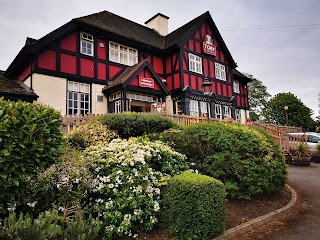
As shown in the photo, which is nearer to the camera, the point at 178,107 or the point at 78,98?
the point at 78,98

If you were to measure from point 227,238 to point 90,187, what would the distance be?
2435 mm

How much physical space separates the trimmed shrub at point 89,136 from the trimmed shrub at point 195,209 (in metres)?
3.13

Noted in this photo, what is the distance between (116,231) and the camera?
3479 mm

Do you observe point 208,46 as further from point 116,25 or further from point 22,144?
point 22,144

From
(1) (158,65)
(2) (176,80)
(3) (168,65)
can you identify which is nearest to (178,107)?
(2) (176,80)

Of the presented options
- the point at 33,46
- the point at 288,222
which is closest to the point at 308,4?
the point at 288,222

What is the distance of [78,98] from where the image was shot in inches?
525

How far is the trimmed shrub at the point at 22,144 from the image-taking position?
10.3 feet

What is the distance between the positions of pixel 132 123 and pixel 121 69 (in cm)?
896

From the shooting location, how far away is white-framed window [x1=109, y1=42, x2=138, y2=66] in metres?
15.2

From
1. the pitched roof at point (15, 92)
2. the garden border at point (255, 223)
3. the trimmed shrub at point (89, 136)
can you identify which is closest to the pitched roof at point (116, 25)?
the pitched roof at point (15, 92)

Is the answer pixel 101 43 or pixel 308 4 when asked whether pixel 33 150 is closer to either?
pixel 308 4

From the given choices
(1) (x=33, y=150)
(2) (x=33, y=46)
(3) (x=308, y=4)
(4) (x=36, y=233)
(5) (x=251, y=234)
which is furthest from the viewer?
(2) (x=33, y=46)

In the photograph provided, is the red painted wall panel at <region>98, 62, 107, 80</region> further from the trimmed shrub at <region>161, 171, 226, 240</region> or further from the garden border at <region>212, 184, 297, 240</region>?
the garden border at <region>212, 184, 297, 240</region>
